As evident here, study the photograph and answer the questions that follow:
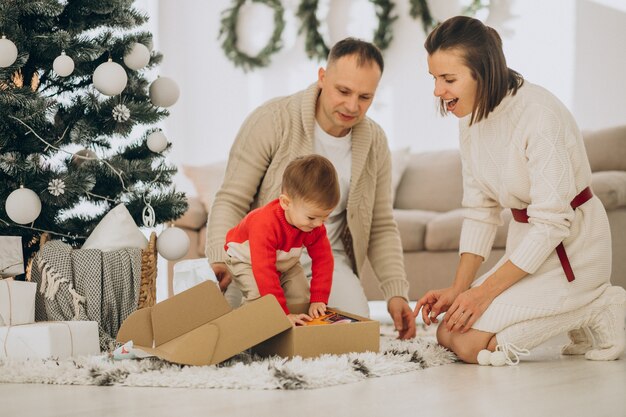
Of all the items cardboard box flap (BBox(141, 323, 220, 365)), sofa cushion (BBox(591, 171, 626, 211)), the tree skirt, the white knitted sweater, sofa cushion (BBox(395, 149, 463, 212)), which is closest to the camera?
the tree skirt

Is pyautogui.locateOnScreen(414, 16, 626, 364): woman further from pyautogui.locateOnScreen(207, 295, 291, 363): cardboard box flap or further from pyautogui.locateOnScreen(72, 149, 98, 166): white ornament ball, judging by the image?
pyautogui.locateOnScreen(72, 149, 98, 166): white ornament ball

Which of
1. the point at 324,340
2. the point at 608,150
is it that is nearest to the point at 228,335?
the point at 324,340

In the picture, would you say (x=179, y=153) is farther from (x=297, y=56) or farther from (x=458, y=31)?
(x=458, y=31)

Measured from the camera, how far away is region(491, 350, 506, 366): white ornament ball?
1.93 meters

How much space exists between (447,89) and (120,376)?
40.6 inches

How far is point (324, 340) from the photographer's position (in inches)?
74.0

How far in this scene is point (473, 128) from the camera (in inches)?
83.7

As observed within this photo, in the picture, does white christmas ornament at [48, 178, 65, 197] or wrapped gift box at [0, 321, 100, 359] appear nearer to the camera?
wrapped gift box at [0, 321, 100, 359]

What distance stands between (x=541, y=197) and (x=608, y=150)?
2348mm

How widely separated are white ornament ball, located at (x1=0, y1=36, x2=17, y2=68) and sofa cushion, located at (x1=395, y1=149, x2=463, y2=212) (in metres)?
2.82

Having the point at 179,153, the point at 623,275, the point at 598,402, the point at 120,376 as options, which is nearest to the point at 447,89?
the point at 598,402

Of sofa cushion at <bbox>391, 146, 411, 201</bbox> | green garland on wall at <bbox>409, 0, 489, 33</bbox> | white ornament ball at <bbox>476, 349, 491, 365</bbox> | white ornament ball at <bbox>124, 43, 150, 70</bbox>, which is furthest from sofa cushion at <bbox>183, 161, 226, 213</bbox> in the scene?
white ornament ball at <bbox>476, 349, 491, 365</bbox>

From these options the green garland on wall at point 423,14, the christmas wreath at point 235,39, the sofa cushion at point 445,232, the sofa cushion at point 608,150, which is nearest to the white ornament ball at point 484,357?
the sofa cushion at point 445,232

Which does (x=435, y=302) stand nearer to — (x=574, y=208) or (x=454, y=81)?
(x=574, y=208)
